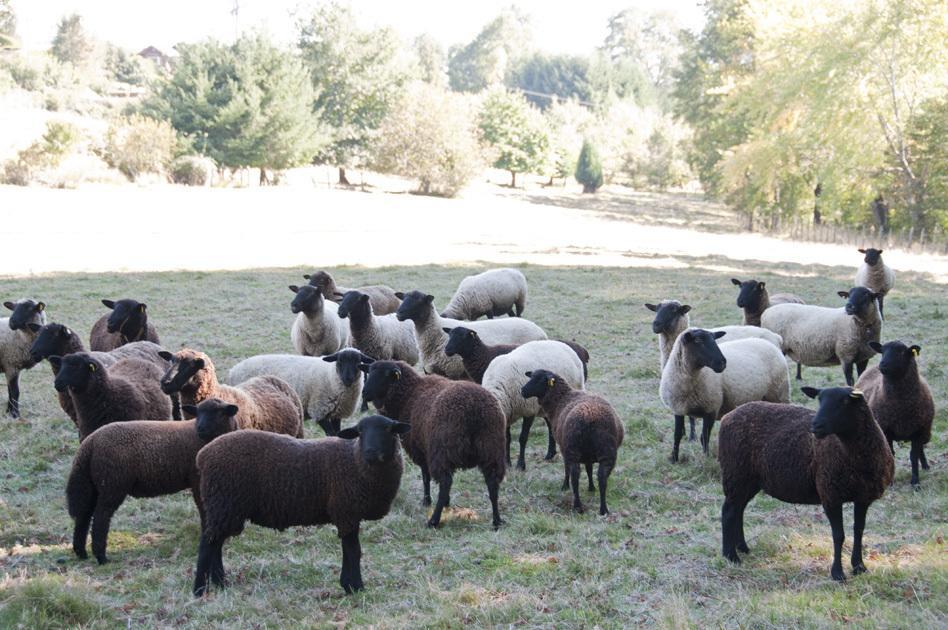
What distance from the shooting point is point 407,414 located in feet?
25.4

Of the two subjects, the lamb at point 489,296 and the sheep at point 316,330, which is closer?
the sheep at point 316,330

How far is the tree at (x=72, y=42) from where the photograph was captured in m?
94.5

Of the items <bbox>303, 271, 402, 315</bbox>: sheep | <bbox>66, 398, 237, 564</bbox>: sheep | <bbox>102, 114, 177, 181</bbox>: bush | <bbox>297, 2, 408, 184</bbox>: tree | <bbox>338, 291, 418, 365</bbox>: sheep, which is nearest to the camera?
<bbox>66, 398, 237, 564</bbox>: sheep

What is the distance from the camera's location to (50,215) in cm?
3356

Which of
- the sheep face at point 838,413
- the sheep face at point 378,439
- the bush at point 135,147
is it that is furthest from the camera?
the bush at point 135,147

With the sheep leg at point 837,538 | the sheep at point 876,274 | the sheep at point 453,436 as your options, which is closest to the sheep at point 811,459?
the sheep leg at point 837,538

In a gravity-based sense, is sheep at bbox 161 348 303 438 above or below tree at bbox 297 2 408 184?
below

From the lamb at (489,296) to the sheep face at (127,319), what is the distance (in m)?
5.42

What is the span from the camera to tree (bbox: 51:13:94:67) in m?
94.5

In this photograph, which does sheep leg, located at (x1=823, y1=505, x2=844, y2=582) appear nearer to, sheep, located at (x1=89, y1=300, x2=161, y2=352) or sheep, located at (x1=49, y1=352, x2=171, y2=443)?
sheep, located at (x1=49, y1=352, x2=171, y2=443)

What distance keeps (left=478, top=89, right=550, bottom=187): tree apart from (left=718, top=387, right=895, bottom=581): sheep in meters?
63.1

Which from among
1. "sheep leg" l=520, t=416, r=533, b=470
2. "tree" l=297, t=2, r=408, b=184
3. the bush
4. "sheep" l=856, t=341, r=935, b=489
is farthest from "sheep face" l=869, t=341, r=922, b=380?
"tree" l=297, t=2, r=408, b=184

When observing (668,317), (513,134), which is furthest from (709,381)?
(513,134)

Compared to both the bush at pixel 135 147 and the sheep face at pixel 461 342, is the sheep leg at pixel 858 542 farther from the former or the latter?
the bush at pixel 135 147
